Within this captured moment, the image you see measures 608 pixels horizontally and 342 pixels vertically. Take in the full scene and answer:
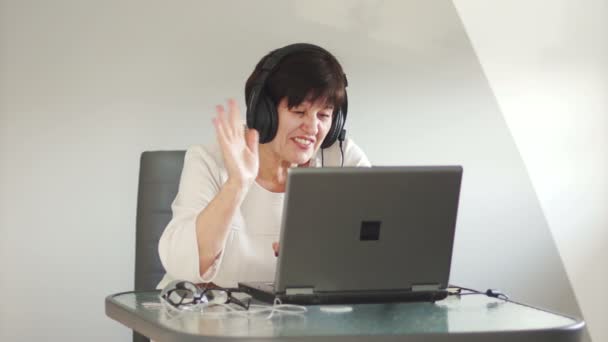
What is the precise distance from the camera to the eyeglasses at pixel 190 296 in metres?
1.55

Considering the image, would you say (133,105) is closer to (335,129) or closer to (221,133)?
(335,129)

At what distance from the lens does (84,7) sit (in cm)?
279

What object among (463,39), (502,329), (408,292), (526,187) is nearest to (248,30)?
(463,39)

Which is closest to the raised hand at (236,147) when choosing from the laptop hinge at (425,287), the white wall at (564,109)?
the laptop hinge at (425,287)

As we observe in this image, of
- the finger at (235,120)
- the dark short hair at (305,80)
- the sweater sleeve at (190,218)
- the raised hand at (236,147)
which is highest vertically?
the dark short hair at (305,80)

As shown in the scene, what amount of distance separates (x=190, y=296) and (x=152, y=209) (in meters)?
0.65

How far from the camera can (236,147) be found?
67.2 inches

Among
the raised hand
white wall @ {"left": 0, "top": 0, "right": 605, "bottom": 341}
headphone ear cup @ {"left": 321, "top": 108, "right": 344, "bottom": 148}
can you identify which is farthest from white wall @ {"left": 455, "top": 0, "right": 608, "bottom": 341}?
the raised hand

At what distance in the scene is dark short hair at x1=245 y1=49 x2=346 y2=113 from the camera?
2.03m

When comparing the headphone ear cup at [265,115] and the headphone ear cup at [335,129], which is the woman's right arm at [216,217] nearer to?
the headphone ear cup at [265,115]

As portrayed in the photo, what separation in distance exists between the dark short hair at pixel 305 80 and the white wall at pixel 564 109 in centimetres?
127

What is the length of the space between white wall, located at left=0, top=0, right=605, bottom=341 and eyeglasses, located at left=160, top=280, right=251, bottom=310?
132 cm

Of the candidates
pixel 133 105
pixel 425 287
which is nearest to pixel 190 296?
pixel 425 287

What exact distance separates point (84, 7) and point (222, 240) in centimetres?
129
